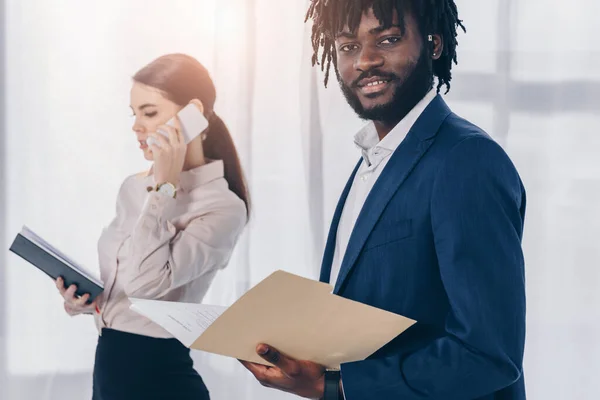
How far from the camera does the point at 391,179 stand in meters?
0.98

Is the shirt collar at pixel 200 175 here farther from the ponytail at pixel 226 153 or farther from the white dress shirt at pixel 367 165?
the white dress shirt at pixel 367 165

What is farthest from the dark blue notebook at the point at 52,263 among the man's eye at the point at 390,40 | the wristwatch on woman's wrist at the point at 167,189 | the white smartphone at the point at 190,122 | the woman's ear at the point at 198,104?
the man's eye at the point at 390,40

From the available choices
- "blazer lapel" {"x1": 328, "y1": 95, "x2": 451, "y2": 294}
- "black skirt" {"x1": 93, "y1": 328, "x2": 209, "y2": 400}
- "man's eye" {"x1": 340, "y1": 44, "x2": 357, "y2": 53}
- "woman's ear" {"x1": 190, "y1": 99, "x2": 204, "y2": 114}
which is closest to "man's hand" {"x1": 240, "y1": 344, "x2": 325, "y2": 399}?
"blazer lapel" {"x1": 328, "y1": 95, "x2": 451, "y2": 294}

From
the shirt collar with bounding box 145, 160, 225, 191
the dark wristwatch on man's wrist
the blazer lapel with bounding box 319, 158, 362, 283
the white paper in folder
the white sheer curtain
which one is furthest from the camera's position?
the white sheer curtain

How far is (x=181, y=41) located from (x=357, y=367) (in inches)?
71.6

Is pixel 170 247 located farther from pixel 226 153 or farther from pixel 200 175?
pixel 226 153

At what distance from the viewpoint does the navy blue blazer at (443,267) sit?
2.84 ft

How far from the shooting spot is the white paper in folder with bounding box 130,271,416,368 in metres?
0.83

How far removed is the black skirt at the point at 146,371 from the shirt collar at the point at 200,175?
449mm

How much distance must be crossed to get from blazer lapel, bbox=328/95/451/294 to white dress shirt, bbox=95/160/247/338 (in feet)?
3.12

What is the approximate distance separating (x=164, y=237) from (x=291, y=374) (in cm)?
100

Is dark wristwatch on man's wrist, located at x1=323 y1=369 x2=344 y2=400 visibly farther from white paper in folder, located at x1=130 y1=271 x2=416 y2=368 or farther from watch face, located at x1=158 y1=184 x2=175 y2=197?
watch face, located at x1=158 y1=184 x2=175 y2=197

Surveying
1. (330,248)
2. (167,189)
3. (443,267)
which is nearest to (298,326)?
(443,267)

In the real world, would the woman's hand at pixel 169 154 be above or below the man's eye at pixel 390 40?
below
